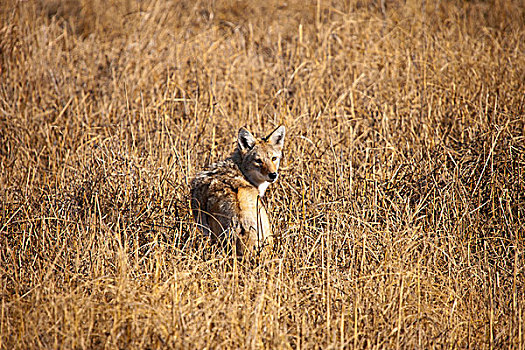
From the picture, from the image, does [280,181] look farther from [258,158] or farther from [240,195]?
[240,195]

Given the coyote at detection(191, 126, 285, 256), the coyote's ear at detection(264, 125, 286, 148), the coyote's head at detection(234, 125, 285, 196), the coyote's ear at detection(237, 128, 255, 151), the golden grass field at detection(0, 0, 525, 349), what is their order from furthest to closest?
the coyote's ear at detection(264, 125, 286, 148), the coyote's ear at detection(237, 128, 255, 151), the coyote's head at detection(234, 125, 285, 196), the coyote at detection(191, 126, 285, 256), the golden grass field at detection(0, 0, 525, 349)

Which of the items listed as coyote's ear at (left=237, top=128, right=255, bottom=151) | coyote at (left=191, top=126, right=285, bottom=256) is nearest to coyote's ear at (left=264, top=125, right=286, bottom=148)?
coyote at (left=191, top=126, right=285, bottom=256)

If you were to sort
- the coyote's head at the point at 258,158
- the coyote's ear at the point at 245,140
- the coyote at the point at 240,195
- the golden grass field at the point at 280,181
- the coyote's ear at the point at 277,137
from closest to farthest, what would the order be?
the golden grass field at the point at 280,181, the coyote at the point at 240,195, the coyote's head at the point at 258,158, the coyote's ear at the point at 245,140, the coyote's ear at the point at 277,137

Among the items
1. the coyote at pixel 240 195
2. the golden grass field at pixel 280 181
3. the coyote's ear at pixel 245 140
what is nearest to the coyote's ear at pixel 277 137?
the coyote at pixel 240 195

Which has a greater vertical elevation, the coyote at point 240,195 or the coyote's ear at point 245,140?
the coyote's ear at point 245,140

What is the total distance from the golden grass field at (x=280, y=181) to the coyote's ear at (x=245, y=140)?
0.61 meters

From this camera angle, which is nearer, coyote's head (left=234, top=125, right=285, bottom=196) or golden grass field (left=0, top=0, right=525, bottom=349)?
golden grass field (left=0, top=0, right=525, bottom=349)

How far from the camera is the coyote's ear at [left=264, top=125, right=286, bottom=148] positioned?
20.2 feet

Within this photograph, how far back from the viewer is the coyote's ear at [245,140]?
19.7 ft

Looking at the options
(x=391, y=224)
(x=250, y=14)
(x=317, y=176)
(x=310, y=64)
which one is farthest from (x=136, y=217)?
(x=250, y=14)

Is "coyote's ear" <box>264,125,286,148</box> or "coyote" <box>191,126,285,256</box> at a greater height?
"coyote's ear" <box>264,125,286,148</box>

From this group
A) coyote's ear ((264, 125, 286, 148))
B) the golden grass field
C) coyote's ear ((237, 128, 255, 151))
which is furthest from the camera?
coyote's ear ((264, 125, 286, 148))

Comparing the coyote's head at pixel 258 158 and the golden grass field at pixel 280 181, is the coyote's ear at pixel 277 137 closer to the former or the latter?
the coyote's head at pixel 258 158

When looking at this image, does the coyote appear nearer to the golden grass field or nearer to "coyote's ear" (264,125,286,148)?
"coyote's ear" (264,125,286,148)
